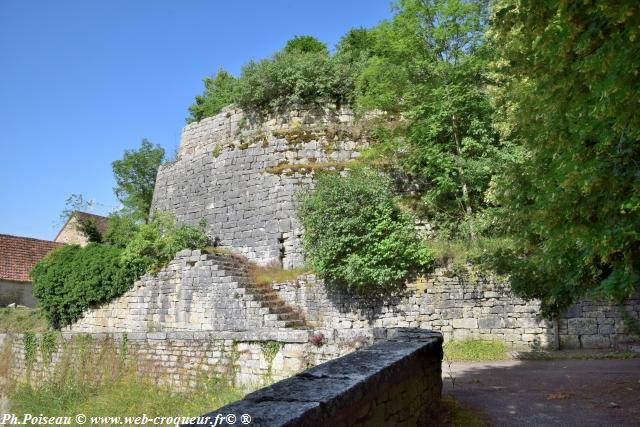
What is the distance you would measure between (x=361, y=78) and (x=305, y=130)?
277 centimetres

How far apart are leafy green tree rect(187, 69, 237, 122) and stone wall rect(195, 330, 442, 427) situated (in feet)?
71.0

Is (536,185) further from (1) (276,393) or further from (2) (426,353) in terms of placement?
(1) (276,393)

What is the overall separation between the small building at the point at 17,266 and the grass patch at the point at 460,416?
2666cm

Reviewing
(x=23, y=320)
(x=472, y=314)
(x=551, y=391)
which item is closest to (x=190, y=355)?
(x=472, y=314)

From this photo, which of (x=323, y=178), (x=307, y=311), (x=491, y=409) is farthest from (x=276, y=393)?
(x=323, y=178)

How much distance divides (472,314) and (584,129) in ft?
28.7

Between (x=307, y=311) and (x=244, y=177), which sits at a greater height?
(x=244, y=177)

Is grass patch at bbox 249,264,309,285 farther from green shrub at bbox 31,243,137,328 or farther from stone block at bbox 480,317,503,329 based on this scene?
stone block at bbox 480,317,503,329

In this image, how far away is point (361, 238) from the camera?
12875 millimetres

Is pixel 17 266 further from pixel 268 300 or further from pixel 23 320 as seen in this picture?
pixel 268 300

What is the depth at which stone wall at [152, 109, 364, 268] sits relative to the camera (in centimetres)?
1593

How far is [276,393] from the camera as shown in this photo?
269 centimetres

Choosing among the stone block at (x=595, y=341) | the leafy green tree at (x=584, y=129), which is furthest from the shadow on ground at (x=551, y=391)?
the leafy green tree at (x=584, y=129)

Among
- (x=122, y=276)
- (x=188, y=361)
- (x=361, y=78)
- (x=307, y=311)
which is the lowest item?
(x=188, y=361)
